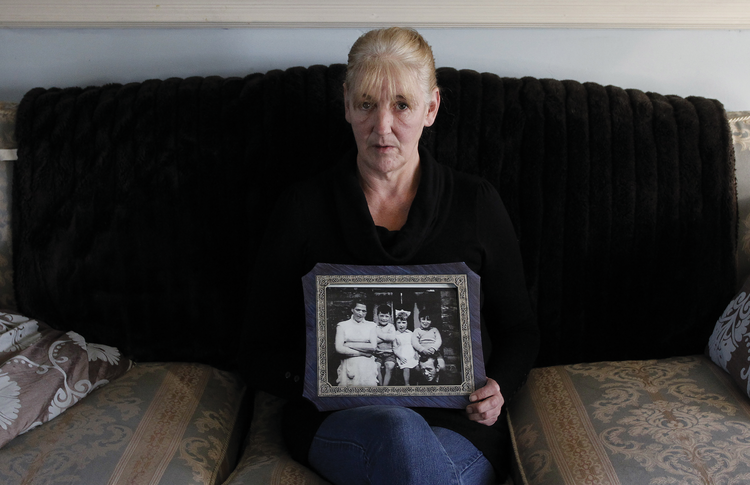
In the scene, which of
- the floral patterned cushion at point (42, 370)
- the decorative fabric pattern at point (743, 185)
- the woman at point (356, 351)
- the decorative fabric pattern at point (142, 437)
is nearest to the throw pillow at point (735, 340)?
the decorative fabric pattern at point (743, 185)

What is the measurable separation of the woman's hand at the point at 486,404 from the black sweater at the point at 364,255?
43 millimetres

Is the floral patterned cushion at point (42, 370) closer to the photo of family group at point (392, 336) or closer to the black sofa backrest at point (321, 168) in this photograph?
the black sofa backrest at point (321, 168)

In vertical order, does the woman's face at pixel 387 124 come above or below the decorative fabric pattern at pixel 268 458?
above

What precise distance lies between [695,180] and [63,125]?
5.21ft

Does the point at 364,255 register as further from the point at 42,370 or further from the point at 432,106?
the point at 42,370

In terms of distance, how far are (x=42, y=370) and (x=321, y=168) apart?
0.77 metres

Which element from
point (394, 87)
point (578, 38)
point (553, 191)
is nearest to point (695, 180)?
point (553, 191)

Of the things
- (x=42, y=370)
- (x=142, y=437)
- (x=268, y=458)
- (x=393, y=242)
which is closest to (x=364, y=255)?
(x=393, y=242)

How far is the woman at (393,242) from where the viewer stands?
114cm

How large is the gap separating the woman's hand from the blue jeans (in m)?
0.05

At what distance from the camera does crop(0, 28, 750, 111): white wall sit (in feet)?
5.41

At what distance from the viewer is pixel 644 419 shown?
115 centimetres

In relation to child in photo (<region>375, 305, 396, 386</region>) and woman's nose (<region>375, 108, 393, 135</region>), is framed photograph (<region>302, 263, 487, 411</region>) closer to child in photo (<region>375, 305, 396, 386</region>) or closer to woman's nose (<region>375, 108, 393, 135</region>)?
child in photo (<region>375, 305, 396, 386</region>)

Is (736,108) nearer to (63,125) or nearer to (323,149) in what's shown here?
(323,149)
